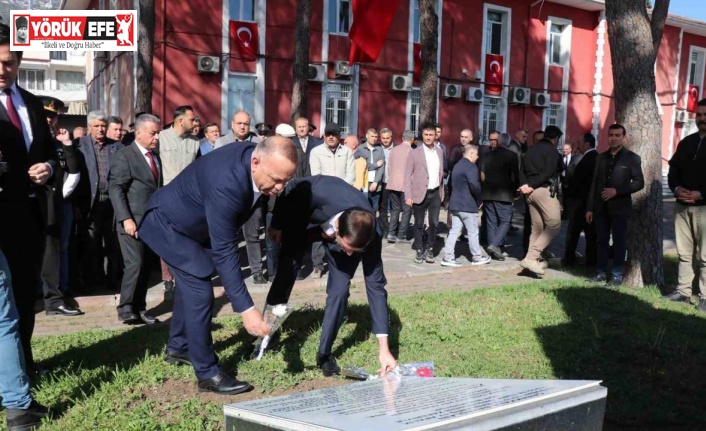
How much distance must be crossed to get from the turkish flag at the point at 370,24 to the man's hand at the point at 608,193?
6.57 metres

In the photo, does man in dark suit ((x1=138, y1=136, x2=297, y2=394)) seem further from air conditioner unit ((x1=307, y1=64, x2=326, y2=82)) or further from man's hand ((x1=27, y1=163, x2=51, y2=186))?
air conditioner unit ((x1=307, y1=64, x2=326, y2=82))

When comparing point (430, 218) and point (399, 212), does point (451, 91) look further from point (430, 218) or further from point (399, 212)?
point (430, 218)

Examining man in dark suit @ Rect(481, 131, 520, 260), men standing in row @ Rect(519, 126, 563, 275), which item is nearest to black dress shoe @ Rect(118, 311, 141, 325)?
men standing in row @ Rect(519, 126, 563, 275)

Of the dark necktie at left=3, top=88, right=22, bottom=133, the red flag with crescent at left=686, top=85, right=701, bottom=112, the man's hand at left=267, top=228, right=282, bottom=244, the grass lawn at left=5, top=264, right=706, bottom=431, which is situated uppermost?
the red flag with crescent at left=686, top=85, right=701, bottom=112

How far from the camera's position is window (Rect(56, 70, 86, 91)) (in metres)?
58.7

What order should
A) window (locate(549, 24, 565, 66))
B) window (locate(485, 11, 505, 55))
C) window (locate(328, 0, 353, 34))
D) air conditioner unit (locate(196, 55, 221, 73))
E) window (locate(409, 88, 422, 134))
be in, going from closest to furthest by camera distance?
air conditioner unit (locate(196, 55, 221, 73)) < window (locate(328, 0, 353, 34)) < window (locate(409, 88, 422, 134)) < window (locate(485, 11, 505, 55)) < window (locate(549, 24, 565, 66))

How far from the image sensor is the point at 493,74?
84.4ft

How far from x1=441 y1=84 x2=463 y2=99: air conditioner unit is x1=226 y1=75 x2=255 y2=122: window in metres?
7.31

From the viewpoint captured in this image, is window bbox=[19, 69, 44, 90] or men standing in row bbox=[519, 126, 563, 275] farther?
window bbox=[19, 69, 44, 90]

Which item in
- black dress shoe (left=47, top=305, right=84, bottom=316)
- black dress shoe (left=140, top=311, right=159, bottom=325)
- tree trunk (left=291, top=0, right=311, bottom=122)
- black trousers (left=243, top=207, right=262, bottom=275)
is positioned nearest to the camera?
black dress shoe (left=140, top=311, right=159, bottom=325)

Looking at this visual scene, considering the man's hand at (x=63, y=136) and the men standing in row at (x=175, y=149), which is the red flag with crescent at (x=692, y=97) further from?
the man's hand at (x=63, y=136)

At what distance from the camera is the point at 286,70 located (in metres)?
21.1

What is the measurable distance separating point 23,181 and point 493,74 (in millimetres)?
23155

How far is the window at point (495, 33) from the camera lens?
2572cm
